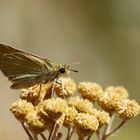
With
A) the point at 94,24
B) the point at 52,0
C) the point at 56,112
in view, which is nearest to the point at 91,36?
the point at 94,24

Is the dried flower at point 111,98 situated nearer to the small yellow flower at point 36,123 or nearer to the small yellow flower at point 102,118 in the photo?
the small yellow flower at point 102,118

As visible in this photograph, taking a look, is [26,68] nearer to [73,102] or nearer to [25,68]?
[25,68]

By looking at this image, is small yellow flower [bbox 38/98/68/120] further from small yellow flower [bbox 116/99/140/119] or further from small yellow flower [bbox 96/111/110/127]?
small yellow flower [bbox 116/99/140/119]

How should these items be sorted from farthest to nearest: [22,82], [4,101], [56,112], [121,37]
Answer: [121,37] < [4,101] < [22,82] < [56,112]

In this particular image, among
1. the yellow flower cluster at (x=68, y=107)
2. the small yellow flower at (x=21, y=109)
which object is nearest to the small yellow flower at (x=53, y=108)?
the yellow flower cluster at (x=68, y=107)

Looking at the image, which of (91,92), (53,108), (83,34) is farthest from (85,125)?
(83,34)

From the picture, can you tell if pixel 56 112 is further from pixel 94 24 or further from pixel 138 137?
pixel 94 24
